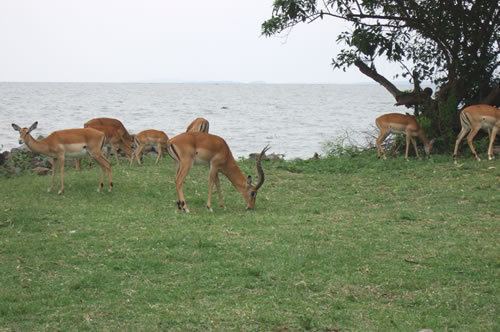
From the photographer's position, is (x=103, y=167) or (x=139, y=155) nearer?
(x=103, y=167)

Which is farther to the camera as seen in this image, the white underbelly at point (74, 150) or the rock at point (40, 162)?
the rock at point (40, 162)

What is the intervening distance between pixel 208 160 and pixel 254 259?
4.17 meters

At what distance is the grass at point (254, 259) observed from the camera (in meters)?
6.91

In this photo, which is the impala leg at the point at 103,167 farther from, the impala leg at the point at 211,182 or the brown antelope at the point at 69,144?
the impala leg at the point at 211,182

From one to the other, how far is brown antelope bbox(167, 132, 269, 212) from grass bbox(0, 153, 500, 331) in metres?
0.36

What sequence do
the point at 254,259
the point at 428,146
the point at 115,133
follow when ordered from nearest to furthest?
the point at 254,259 → the point at 115,133 → the point at 428,146

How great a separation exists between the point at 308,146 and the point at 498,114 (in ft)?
47.9

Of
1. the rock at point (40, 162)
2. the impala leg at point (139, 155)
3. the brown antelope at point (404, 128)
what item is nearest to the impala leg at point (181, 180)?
the impala leg at point (139, 155)

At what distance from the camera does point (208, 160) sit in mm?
12742

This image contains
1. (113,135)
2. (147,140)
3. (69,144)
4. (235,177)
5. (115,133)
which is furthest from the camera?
(147,140)

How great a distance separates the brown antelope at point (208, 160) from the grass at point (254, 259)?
0.36m

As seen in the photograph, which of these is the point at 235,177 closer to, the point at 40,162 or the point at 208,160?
the point at 208,160

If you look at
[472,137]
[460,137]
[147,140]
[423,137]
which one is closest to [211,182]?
[147,140]

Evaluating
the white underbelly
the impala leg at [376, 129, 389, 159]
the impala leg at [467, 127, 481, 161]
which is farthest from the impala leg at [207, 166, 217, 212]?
the impala leg at [467, 127, 481, 161]
